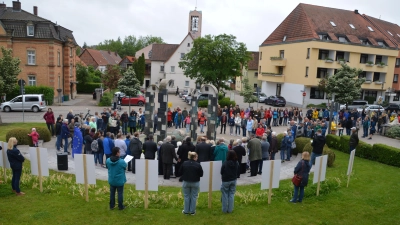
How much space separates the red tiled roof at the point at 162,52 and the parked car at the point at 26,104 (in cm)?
3234

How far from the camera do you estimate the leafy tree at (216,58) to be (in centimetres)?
3925

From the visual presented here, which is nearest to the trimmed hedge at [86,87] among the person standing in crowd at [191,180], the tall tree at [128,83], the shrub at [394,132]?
the tall tree at [128,83]

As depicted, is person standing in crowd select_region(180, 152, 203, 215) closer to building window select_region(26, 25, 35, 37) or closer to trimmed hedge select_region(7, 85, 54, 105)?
trimmed hedge select_region(7, 85, 54, 105)

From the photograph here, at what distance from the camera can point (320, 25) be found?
144 ft

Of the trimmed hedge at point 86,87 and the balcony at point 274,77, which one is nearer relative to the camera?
the balcony at point 274,77

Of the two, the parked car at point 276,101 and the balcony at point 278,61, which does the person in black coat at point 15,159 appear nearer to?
the parked car at point 276,101

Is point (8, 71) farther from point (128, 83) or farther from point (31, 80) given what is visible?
point (31, 80)

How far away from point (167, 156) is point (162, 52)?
172ft

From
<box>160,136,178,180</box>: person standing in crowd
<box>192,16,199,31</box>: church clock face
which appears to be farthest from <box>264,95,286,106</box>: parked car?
<box>160,136,178,180</box>: person standing in crowd

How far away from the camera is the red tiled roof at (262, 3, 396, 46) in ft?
142

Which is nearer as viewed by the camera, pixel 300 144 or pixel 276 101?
pixel 300 144

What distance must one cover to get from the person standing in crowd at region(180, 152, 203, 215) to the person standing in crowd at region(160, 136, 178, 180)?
3.47 metres

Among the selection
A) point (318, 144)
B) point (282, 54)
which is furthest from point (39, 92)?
point (282, 54)

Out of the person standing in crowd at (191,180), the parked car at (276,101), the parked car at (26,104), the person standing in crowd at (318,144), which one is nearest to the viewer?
the person standing in crowd at (191,180)
